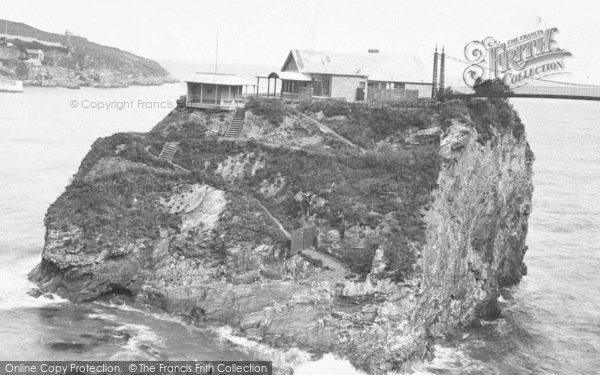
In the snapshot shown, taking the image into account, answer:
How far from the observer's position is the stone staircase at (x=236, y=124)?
65.0 meters

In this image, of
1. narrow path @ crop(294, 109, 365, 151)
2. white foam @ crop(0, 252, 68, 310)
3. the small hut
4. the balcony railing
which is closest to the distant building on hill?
the small hut

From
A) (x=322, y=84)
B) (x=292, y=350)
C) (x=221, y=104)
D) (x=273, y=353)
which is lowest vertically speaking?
(x=273, y=353)

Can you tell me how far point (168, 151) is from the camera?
2435 inches

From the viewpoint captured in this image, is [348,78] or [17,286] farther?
[348,78]

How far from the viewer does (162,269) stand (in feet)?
165

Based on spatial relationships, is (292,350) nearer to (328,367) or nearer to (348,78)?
(328,367)

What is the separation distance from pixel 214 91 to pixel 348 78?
13394mm

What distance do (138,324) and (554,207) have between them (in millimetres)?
59559

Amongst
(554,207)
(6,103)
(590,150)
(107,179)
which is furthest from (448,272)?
(6,103)

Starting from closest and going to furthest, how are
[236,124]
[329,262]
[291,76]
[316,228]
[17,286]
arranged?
[329,262], [316,228], [17,286], [236,124], [291,76]

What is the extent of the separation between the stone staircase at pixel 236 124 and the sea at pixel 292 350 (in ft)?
61.2

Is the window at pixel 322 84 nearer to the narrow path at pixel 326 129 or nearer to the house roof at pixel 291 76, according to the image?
the house roof at pixel 291 76

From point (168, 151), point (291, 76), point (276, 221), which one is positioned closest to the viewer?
point (276, 221)

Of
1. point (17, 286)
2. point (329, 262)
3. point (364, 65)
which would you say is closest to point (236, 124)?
point (364, 65)
